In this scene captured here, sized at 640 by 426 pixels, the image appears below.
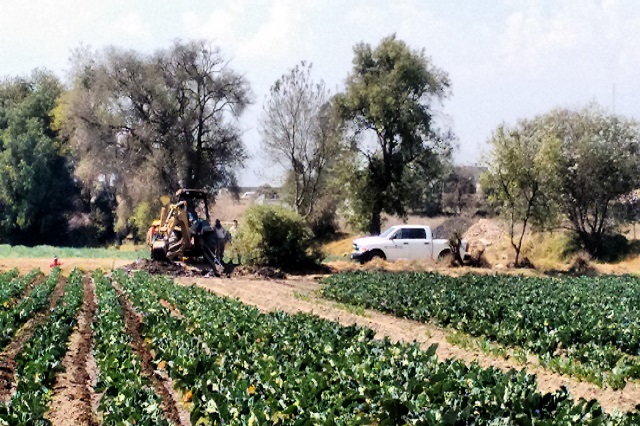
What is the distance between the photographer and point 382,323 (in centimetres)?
1550

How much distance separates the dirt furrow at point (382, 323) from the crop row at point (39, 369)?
4.93m

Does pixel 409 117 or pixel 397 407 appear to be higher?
pixel 409 117

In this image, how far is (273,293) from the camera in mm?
20719

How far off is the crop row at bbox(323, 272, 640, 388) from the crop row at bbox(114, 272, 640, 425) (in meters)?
2.47

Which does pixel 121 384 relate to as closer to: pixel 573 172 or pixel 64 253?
pixel 573 172

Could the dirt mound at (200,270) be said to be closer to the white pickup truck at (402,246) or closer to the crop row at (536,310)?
the crop row at (536,310)

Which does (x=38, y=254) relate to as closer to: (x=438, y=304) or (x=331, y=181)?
(x=331, y=181)

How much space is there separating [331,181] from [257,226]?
9.28m

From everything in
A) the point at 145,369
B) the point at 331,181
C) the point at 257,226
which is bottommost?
the point at 145,369

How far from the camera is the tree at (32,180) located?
51.5 metres

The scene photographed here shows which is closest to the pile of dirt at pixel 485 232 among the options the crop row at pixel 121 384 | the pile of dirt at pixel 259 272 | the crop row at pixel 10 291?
the pile of dirt at pixel 259 272

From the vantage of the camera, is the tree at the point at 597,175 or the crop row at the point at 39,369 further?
the tree at the point at 597,175

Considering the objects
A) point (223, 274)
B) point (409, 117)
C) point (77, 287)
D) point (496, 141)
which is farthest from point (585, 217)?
point (77, 287)

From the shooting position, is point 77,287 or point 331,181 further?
point 331,181
